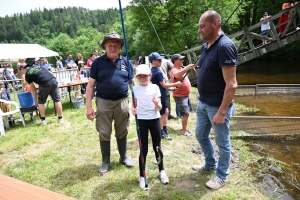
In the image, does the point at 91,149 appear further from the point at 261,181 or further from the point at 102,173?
the point at 261,181

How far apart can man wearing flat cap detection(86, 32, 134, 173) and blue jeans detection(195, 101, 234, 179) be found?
1.11 meters

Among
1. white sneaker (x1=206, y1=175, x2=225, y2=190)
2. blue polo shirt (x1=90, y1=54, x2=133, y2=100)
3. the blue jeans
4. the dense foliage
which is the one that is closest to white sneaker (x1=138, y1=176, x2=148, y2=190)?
white sneaker (x1=206, y1=175, x2=225, y2=190)

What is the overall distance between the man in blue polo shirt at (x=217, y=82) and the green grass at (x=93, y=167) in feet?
1.27

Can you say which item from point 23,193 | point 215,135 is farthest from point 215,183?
point 23,193

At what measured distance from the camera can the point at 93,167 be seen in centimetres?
382

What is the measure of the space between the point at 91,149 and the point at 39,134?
5.75ft

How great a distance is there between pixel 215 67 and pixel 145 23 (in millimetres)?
19065

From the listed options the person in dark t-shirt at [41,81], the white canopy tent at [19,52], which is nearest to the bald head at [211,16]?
the person in dark t-shirt at [41,81]

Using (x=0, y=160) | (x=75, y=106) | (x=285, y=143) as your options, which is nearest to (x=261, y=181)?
(x=285, y=143)

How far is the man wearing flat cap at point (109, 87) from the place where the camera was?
3.22 meters

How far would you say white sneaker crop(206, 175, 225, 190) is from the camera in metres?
3.07

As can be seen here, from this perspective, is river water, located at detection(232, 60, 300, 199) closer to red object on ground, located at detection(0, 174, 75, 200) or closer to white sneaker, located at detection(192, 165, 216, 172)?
white sneaker, located at detection(192, 165, 216, 172)

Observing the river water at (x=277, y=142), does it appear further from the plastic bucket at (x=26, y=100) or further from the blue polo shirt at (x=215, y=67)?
the plastic bucket at (x=26, y=100)

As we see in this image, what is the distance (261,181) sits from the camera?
3615 mm
